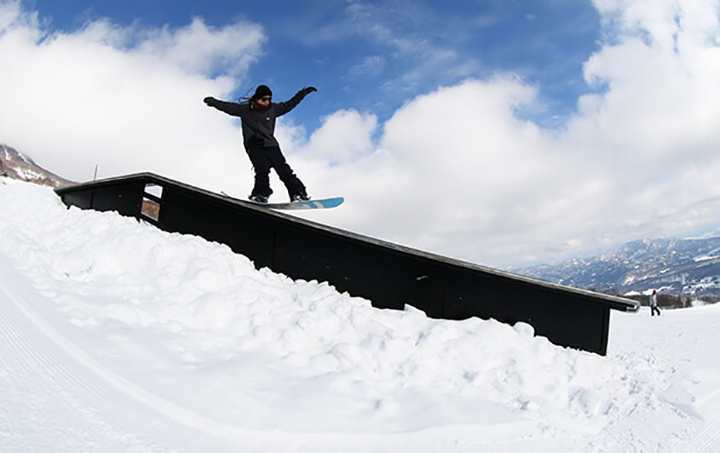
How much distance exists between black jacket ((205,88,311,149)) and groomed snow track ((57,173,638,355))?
1395mm

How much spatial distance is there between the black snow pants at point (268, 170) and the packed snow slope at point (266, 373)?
87.8 inches

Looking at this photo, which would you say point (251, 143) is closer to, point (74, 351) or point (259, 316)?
point (259, 316)

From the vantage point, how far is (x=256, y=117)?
23.5 ft

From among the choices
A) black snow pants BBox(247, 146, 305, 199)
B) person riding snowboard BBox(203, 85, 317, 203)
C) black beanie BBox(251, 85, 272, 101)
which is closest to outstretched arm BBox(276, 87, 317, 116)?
person riding snowboard BBox(203, 85, 317, 203)

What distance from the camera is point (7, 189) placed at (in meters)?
7.46

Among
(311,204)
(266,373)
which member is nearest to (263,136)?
(311,204)

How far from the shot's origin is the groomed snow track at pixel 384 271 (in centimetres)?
500

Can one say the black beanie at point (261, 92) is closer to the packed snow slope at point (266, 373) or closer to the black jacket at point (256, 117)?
the black jacket at point (256, 117)

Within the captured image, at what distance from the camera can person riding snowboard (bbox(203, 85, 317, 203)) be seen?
7.10 meters

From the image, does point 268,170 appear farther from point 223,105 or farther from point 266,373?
point 266,373

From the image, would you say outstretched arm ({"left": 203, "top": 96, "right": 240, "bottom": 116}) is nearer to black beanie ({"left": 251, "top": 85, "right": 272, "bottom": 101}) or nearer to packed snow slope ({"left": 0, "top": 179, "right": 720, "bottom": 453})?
black beanie ({"left": 251, "top": 85, "right": 272, "bottom": 101})

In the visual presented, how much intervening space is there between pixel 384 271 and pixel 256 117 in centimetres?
373

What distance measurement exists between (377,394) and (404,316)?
1.62m

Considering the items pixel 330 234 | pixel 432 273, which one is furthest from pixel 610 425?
pixel 330 234
